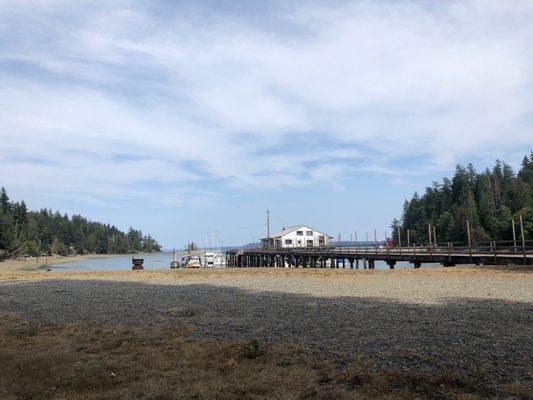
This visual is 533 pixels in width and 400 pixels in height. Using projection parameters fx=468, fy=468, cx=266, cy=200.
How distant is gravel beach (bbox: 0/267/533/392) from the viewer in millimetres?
7305

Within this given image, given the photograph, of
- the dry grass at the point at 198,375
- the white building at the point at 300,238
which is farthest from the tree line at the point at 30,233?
the dry grass at the point at 198,375

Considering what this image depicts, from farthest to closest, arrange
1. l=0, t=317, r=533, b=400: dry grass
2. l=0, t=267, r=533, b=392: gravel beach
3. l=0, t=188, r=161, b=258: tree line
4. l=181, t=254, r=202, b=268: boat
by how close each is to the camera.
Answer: l=0, t=188, r=161, b=258: tree line, l=181, t=254, r=202, b=268: boat, l=0, t=267, r=533, b=392: gravel beach, l=0, t=317, r=533, b=400: dry grass

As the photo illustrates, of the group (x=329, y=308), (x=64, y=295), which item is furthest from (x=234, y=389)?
(x=64, y=295)

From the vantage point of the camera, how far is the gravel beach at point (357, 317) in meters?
7.30

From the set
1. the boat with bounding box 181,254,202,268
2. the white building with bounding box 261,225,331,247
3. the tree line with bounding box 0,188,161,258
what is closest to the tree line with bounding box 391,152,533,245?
the white building with bounding box 261,225,331,247

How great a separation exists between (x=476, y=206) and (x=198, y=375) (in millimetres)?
118914

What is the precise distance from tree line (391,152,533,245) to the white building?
80.6 ft

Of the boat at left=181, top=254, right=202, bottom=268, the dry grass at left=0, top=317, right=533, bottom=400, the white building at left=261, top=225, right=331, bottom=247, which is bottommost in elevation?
the dry grass at left=0, top=317, right=533, bottom=400

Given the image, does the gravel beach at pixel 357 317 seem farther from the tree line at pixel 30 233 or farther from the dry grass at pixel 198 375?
the tree line at pixel 30 233

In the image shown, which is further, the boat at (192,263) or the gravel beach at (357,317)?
the boat at (192,263)

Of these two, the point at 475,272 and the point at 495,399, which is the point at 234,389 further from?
the point at 475,272

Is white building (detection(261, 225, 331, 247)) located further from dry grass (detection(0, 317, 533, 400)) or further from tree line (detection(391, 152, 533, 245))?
dry grass (detection(0, 317, 533, 400))

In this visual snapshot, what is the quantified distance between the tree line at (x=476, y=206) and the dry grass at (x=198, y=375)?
3366 inches

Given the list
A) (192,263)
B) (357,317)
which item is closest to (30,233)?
(192,263)
